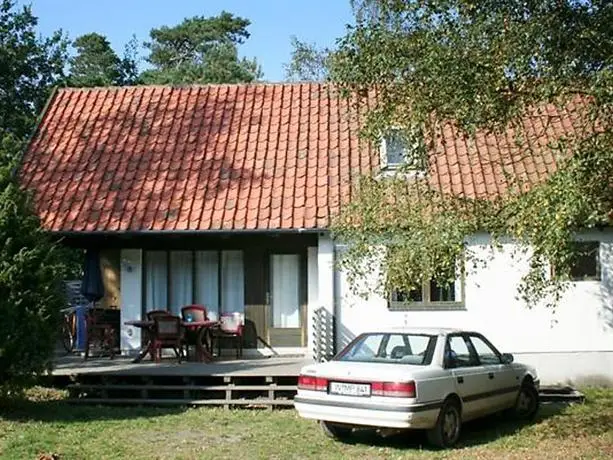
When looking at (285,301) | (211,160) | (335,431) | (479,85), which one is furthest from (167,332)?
(479,85)

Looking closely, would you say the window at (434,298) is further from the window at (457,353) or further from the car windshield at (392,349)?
the car windshield at (392,349)

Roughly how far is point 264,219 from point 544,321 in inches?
225

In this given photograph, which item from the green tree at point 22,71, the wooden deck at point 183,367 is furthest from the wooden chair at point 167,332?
the green tree at point 22,71

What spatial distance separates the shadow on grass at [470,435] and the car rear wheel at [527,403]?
136mm

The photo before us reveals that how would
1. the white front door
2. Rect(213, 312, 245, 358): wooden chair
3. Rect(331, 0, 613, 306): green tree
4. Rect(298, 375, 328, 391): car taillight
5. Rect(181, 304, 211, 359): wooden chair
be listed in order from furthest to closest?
the white front door → Rect(213, 312, 245, 358): wooden chair → Rect(181, 304, 211, 359): wooden chair → Rect(298, 375, 328, 391): car taillight → Rect(331, 0, 613, 306): green tree

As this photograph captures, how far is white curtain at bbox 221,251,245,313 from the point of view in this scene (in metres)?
18.2

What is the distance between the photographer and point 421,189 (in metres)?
11.7

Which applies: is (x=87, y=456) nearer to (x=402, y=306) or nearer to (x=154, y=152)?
(x=402, y=306)

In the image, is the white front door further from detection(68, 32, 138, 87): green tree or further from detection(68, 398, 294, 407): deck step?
detection(68, 32, 138, 87): green tree

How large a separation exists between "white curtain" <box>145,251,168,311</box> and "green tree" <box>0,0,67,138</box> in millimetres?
16098

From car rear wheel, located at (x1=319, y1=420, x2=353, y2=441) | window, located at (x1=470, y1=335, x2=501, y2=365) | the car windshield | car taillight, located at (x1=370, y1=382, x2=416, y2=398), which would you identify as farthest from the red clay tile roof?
car taillight, located at (x1=370, y1=382, x2=416, y2=398)

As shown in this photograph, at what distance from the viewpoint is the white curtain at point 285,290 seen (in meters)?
17.9

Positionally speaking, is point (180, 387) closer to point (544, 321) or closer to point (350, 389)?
point (350, 389)

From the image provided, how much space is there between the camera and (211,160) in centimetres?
1864
